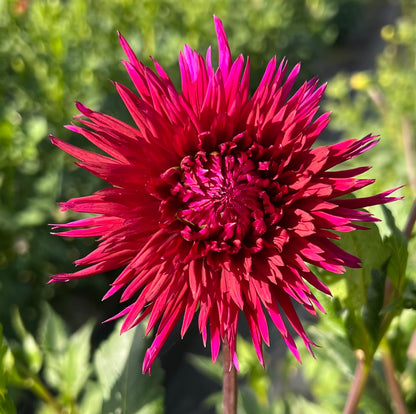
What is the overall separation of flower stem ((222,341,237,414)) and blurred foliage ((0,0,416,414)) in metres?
0.18

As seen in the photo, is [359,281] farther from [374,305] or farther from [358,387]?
[358,387]

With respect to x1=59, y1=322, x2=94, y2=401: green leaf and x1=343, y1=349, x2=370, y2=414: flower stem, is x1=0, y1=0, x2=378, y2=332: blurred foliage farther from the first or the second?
x1=343, y1=349, x2=370, y2=414: flower stem

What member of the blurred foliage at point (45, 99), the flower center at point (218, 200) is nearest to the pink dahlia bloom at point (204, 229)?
the flower center at point (218, 200)

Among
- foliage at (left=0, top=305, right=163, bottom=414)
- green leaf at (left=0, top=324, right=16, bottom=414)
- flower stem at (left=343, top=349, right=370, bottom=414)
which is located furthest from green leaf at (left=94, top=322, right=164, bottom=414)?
flower stem at (left=343, top=349, right=370, bottom=414)

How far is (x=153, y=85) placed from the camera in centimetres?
53

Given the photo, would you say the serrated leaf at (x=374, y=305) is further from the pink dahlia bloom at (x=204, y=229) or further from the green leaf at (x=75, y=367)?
the green leaf at (x=75, y=367)

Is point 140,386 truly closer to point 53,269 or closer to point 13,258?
point 13,258

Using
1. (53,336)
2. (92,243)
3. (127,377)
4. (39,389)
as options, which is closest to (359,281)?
(127,377)

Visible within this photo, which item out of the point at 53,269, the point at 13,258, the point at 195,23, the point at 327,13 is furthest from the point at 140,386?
the point at 327,13

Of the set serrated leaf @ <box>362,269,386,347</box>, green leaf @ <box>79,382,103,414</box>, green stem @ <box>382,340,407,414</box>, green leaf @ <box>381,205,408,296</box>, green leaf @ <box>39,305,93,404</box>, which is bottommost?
green leaf @ <box>79,382,103,414</box>

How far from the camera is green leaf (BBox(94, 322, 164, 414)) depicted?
2.40 ft

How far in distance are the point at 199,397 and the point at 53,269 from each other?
92 centimetres

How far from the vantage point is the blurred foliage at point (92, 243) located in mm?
652

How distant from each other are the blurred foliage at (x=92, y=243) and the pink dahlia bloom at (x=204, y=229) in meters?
0.11
